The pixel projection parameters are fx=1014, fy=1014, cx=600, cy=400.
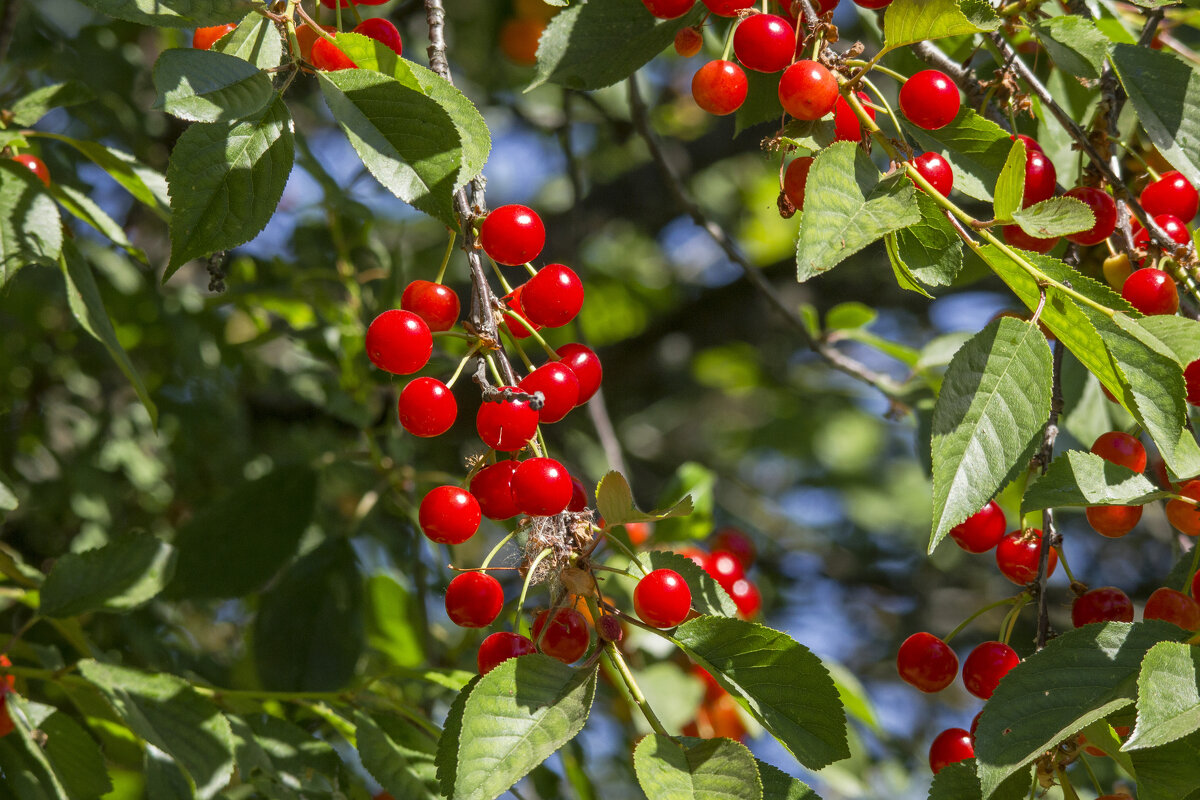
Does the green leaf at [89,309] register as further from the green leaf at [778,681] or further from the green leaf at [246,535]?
the green leaf at [778,681]

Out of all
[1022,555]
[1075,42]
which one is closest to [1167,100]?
[1075,42]

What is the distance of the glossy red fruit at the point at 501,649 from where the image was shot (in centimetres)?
110

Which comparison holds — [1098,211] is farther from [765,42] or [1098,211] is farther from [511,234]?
[511,234]

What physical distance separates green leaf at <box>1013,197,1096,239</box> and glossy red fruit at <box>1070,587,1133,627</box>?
450 mm

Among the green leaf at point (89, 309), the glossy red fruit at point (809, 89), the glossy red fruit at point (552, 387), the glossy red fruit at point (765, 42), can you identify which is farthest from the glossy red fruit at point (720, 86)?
the green leaf at point (89, 309)

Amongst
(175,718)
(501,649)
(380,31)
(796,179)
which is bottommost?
(175,718)

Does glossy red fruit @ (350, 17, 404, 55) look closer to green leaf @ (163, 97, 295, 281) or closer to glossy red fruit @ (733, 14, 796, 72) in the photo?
green leaf @ (163, 97, 295, 281)

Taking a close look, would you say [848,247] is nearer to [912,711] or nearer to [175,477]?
[175,477]

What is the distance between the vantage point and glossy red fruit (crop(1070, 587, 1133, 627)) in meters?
1.19

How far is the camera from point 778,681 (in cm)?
104

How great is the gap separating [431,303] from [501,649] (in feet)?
1.28

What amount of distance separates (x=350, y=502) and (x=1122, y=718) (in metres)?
2.36

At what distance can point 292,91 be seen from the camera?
303cm

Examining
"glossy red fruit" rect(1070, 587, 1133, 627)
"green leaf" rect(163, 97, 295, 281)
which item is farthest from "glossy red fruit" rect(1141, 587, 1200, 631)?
"green leaf" rect(163, 97, 295, 281)
